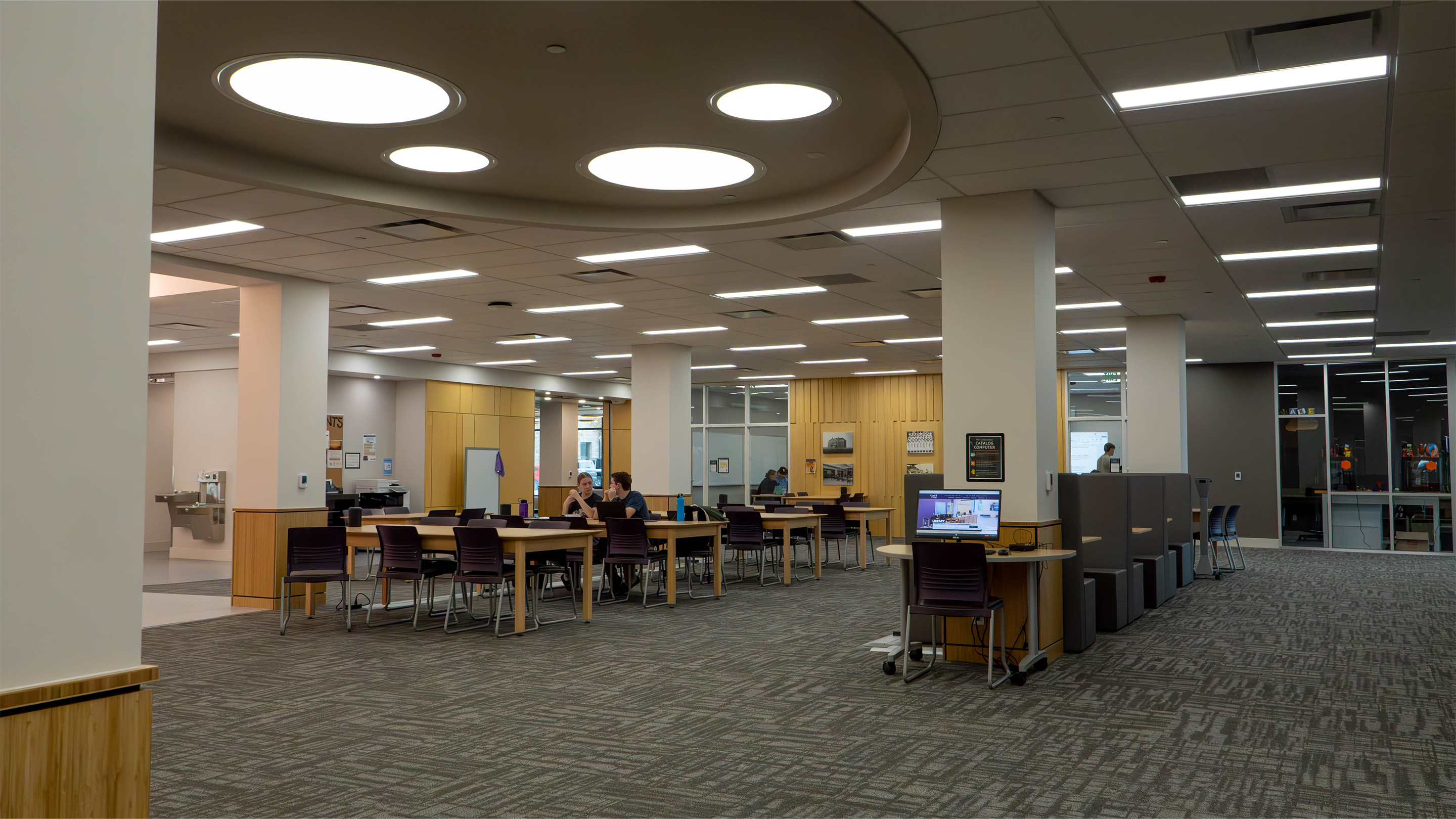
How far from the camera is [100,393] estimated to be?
2.01 m

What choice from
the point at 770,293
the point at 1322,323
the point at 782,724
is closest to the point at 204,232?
the point at 770,293

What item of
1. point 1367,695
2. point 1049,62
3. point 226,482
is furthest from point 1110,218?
point 226,482

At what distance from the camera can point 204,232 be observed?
8.36 metres

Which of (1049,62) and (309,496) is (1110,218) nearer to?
Result: (1049,62)

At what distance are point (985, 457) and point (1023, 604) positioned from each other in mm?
1050

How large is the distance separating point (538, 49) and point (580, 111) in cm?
88

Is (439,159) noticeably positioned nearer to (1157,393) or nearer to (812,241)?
(812,241)

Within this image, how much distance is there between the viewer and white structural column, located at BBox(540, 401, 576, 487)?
79.9 ft

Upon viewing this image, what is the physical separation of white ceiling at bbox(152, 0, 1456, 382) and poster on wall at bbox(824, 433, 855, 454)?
6.49 m

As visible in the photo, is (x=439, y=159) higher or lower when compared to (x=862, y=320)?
higher

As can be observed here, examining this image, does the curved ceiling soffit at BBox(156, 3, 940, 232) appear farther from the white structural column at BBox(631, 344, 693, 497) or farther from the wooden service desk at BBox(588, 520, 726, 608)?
the white structural column at BBox(631, 344, 693, 497)

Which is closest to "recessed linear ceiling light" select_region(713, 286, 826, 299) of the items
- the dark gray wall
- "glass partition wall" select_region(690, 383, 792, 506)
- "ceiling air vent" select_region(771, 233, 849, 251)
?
"ceiling air vent" select_region(771, 233, 849, 251)

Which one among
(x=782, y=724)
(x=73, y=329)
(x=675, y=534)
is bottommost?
(x=782, y=724)

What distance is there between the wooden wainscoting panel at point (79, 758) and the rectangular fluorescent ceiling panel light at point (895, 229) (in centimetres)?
674
